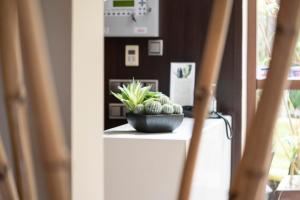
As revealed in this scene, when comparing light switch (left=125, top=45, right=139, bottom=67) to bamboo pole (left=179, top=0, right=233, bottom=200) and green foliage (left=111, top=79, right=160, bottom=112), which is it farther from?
bamboo pole (left=179, top=0, right=233, bottom=200)

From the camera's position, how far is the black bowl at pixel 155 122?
2154mm

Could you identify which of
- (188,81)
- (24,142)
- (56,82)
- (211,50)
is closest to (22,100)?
(24,142)

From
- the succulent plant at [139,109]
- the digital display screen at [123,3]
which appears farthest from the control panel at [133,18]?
the succulent plant at [139,109]

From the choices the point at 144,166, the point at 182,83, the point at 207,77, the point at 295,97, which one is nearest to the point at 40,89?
the point at 207,77

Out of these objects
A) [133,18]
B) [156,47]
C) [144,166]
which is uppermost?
[133,18]

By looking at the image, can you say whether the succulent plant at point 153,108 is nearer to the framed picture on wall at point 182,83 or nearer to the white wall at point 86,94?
the framed picture on wall at point 182,83

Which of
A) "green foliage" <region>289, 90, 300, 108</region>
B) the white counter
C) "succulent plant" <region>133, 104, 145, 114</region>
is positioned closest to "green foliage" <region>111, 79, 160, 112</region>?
"succulent plant" <region>133, 104, 145, 114</region>

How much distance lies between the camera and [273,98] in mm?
392

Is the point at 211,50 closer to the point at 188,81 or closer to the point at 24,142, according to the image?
the point at 24,142

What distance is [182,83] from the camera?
10.1 ft

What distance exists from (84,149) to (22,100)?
1.48ft

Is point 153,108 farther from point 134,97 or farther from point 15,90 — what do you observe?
point 15,90

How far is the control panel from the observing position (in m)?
3.04

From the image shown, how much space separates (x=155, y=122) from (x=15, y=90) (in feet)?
5.71
